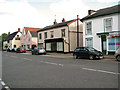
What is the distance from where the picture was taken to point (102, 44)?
23500 mm

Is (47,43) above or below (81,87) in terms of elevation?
above

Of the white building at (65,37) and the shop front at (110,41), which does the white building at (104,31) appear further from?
the white building at (65,37)

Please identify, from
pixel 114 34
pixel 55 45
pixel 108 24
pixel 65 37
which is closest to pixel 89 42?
pixel 108 24

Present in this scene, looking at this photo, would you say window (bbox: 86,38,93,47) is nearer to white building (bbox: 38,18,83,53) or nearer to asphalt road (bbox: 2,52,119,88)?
white building (bbox: 38,18,83,53)

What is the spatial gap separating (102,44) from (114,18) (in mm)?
4490

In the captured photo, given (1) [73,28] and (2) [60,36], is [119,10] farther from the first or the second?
(2) [60,36]

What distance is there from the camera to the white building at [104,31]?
21484mm

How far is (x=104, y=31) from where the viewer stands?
23016 mm

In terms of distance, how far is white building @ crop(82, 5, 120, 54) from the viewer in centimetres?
2148

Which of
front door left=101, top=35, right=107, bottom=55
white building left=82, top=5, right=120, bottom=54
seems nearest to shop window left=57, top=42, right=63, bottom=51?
white building left=82, top=5, right=120, bottom=54

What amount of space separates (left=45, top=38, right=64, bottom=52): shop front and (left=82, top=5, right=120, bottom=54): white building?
25.2 ft

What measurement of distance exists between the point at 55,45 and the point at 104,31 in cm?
1510

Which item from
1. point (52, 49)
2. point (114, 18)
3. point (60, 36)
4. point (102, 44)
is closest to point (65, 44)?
point (60, 36)

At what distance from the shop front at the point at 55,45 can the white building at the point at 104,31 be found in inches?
303
